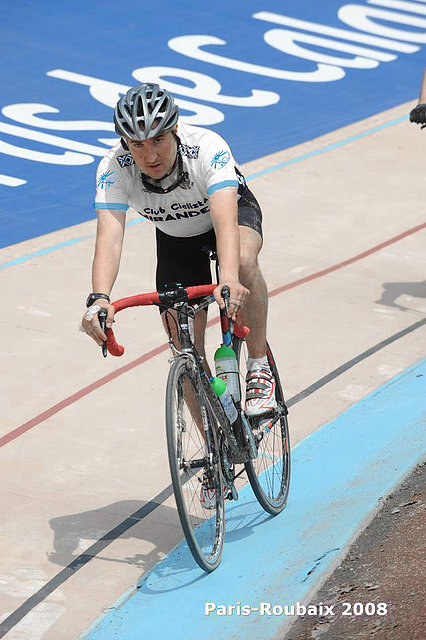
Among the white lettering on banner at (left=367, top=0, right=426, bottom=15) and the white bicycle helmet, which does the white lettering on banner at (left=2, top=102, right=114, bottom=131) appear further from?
the white bicycle helmet

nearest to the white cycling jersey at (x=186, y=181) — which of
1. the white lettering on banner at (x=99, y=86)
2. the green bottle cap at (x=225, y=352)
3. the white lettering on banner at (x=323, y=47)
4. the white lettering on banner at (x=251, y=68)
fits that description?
the green bottle cap at (x=225, y=352)

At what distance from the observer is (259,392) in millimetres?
4629

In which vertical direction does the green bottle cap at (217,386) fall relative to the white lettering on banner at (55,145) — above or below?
above

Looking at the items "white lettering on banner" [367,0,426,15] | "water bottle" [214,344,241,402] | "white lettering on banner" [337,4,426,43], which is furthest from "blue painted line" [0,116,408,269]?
"white lettering on banner" [367,0,426,15]

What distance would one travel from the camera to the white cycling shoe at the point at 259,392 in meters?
4.60

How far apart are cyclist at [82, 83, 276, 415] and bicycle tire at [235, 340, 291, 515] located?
8.3 inches

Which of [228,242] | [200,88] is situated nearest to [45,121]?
[200,88]

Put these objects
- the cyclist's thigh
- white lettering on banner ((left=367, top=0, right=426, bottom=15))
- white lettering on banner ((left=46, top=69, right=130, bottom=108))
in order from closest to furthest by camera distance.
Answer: the cyclist's thigh < white lettering on banner ((left=46, top=69, right=130, bottom=108)) < white lettering on banner ((left=367, top=0, right=426, bottom=15))

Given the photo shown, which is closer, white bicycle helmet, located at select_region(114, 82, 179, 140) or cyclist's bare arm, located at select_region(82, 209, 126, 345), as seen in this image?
white bicycle helmet, located at select_region(114, 82, 179, 140)

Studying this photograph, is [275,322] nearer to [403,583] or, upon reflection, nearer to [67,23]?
[403,583]

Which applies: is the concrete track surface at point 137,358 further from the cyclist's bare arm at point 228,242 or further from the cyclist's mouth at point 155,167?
the cyclist's mouth at point 155,167

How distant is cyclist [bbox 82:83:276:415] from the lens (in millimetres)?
3992

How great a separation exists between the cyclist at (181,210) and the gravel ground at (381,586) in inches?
29.8

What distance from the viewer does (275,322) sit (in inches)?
275
